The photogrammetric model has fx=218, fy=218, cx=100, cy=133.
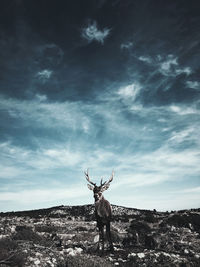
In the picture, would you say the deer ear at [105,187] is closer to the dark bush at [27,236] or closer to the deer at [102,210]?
the deer at [102,210]

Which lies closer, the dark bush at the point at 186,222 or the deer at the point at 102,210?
the deer at the point at 102,210

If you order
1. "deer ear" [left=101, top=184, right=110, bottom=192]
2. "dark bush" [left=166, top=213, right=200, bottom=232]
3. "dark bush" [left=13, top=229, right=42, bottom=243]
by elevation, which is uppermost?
"deer ear" [left=101, top=184, right=110, bottom=192]

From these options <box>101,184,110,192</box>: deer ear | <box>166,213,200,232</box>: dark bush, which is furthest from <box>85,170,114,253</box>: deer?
<box>166,213,200,232</box>: dark bush

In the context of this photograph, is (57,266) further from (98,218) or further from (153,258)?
(153,258)

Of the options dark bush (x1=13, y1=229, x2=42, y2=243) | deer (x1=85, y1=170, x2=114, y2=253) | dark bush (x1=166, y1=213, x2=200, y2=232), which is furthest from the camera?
dark bush (x1=166, y1=213, x2=200, y2=232)

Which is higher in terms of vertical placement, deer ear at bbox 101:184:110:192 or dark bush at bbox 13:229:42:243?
deer ear at bbox 101:184:110:192

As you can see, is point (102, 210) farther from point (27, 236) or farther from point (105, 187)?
Result: point (27, 236)

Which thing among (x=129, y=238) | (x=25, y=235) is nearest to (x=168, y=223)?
(x=129, y=238)

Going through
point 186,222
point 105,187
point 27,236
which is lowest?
point 27,236

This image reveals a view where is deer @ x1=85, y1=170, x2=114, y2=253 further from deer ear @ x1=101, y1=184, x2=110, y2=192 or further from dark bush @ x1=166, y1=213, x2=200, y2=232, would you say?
dark bush @ x1=166, y1=213, x2=200, y2=232

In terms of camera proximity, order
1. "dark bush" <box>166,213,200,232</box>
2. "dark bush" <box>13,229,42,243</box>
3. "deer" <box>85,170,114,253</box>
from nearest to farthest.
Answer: "deer" <box>85,170,114,253</box> < "dark bush" <box>13,229,42,243</box> < "dark bush" <box>166,213,200,232</box>

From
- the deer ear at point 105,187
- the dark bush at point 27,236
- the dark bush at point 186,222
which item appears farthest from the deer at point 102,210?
the dark bush at point 186,222

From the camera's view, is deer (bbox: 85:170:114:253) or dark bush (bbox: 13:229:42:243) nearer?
deer (bbox: 85:170:114:253)

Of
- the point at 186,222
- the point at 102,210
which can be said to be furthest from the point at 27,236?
the point at 186,222
